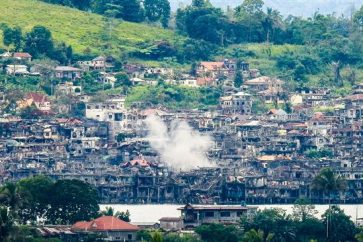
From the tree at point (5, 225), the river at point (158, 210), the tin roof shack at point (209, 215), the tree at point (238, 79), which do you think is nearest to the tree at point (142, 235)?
the tin roof shack at point (209, 215)

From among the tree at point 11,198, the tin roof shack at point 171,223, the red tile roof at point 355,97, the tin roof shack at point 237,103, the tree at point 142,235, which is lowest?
the tin roof shack at point 171,223

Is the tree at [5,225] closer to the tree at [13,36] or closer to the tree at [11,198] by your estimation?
the tree at [11,198]

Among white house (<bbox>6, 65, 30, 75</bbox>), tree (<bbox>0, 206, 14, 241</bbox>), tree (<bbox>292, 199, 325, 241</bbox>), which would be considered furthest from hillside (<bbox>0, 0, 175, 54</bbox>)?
tree (<bbox>0, 206, 14, 241</bbox>)

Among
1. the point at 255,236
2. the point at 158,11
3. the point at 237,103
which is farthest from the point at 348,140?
the point at 255,236

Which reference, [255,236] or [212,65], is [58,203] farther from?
[212,65]

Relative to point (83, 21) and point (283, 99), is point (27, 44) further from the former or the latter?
point (283, 99)

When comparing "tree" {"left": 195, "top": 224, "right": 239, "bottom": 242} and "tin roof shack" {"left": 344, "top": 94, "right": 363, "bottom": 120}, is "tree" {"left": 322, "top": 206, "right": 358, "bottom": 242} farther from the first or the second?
"tin roof shack" {"left": 344, "top": 94, "right": 363, "bottom": 120}

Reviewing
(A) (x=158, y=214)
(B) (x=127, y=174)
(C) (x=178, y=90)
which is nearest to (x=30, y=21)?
(C) (x=178, y=90)
